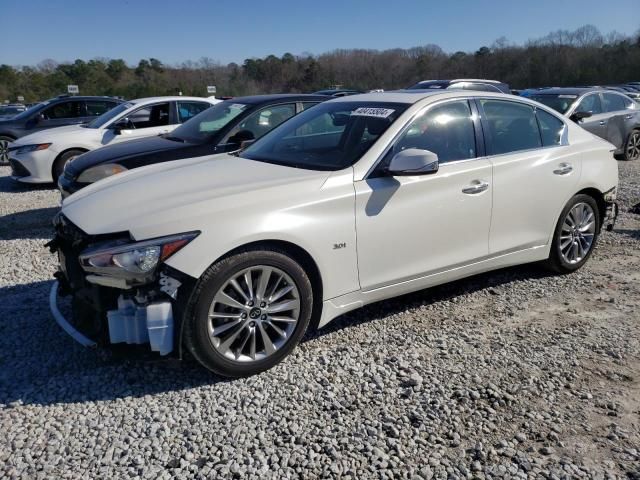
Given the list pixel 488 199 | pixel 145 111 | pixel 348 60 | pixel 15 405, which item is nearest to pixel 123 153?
pixel 145 111

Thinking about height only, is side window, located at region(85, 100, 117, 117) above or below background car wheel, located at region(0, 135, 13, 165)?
above

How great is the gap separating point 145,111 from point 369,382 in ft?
24.5

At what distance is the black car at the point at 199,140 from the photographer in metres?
6.15

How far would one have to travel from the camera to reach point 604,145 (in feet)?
16.8

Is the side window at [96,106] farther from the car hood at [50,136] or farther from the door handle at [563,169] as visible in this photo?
the door handle at [563,169]

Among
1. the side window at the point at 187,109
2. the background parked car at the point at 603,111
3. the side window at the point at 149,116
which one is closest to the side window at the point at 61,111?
the side window at the point at 149,116

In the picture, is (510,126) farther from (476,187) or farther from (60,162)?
(60,162)

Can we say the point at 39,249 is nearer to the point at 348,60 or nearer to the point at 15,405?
the point at 15,405

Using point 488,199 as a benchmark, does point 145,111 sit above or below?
above

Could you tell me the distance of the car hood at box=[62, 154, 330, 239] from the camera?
310cm

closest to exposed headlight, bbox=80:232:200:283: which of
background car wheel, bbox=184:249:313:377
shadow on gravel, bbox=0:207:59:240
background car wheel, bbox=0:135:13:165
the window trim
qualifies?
background car wheel, bbox=184:249:313:377

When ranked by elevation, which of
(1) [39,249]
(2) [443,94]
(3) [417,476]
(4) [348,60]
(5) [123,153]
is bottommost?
A: (3) [417,476]

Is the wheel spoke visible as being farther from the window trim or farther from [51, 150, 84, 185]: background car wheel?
[51, 150, 84, 185]: background car wheel

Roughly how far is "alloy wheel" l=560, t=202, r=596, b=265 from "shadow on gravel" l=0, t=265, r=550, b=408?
148 cm
